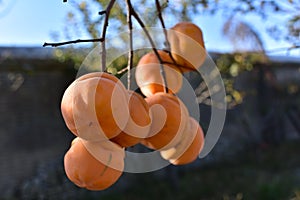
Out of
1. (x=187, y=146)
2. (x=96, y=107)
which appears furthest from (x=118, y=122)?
(x=187, y=146)

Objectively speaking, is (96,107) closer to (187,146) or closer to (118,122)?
(118,122)

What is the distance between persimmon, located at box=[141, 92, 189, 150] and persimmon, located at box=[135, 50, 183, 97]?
0.26 ft

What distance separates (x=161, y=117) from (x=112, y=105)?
119mm

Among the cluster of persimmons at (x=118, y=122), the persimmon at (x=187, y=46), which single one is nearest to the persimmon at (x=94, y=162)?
the cluster of persimmons at (x=118, y=122)

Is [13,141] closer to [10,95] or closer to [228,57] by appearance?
[10,95]

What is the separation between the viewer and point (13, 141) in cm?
281

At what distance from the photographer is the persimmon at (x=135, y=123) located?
0.46 m

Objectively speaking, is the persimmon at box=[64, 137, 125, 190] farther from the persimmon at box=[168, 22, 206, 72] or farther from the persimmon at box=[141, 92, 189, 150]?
the persimmon at box=[168, 22, 206, 72]

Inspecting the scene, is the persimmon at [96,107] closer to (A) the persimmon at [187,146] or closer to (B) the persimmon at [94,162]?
(B) the persimmon at [94,162]

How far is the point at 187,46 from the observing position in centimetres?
65

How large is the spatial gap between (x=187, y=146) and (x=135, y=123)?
15 centimetres

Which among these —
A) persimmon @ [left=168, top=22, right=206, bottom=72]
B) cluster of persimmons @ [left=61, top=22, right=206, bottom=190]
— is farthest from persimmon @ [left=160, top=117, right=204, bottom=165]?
persimmon @ [left=168, top=22, right=206, bottom=72]

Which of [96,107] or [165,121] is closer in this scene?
[96,107]

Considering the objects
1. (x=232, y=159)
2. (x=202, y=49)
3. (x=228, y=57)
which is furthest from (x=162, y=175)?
(x=202, y=49)
